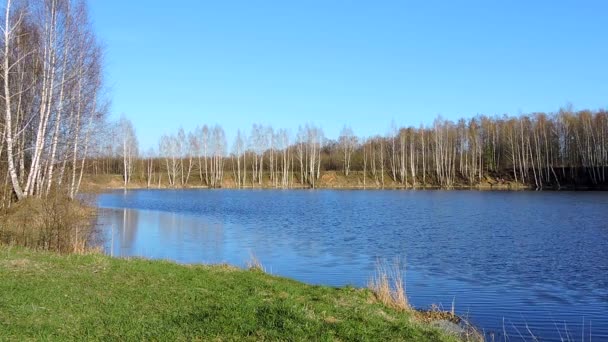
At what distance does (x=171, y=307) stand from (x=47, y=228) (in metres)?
10.8

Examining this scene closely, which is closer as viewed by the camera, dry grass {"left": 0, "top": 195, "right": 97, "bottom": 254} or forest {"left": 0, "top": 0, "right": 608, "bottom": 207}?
dry grass {"left": 0, "top": 195, "right": 97, "bottom": 254}

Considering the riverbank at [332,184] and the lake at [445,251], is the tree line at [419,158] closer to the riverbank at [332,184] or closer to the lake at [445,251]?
the riverbank at [332,184]

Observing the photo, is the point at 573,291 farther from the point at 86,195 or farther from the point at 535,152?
the point at 535,152

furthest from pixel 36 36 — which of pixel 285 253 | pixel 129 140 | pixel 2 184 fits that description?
pixel 129 140

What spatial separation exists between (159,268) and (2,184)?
13.9m

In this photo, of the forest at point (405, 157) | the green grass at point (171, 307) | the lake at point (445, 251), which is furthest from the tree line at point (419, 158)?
the green grass at point (171, 307)

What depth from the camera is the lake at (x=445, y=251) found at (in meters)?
13.3

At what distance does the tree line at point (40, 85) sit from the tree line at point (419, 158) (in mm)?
60705

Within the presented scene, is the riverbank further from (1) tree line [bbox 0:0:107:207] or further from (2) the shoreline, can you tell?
(1) tree line [bbox 0:0:107:207]

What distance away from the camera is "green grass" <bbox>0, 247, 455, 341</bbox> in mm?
7512

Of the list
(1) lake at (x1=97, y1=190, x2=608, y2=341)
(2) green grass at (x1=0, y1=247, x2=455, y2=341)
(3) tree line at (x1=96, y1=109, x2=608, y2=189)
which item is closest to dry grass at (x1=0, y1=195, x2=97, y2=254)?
(1) lake at (x1=97, y1=190, x2=608, y2=341)

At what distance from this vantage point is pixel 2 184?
923 inches

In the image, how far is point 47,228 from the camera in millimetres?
17906

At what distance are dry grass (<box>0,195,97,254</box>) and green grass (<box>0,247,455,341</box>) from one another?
15.1 feet
